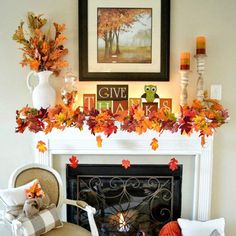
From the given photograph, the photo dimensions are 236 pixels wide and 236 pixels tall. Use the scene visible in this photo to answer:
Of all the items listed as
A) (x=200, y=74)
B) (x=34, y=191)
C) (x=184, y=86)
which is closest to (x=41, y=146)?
(x=34, y=191)

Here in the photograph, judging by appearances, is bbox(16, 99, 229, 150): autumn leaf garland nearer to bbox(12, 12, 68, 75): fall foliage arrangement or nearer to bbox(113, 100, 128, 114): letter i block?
bbox(113, 100, 128, 114): letter i block

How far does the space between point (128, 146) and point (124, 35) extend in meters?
0.89

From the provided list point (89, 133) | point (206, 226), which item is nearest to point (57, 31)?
point (89, 133)

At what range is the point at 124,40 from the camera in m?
2.41

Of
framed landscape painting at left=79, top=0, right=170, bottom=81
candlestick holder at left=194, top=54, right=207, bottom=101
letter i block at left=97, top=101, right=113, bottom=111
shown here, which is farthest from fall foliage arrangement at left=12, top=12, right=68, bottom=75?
candlestick holder at left=194, top=54, right=207, bottom=101

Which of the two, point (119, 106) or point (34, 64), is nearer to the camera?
point (34, 64)

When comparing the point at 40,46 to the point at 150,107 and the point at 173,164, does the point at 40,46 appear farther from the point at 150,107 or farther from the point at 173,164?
the point at 173,164

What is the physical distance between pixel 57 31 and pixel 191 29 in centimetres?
105

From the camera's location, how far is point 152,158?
251 centimetres

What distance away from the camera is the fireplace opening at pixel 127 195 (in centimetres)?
255

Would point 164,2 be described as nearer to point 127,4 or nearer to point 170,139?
point 127,4

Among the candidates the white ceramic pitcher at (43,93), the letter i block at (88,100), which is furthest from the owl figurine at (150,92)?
the white ceramic pitcher at (43,93)

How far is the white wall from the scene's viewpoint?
93.9 inches

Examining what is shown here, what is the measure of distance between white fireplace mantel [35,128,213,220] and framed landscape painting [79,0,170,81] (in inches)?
18.3
